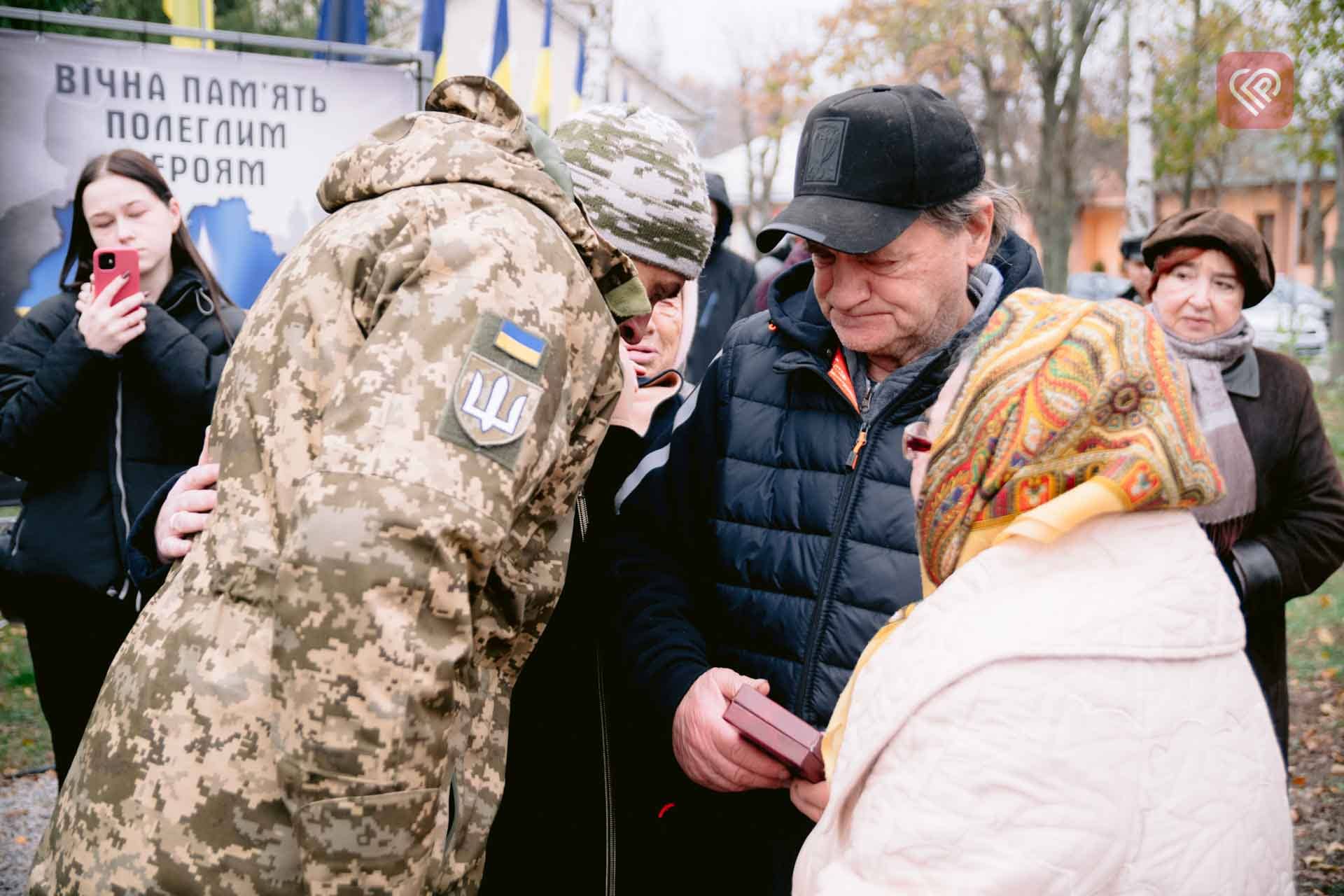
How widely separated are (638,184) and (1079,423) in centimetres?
113

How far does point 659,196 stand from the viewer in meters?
2.19

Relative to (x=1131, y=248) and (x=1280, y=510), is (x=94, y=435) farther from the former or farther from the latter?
(x=1131, y=248)

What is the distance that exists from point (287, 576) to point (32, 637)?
89.9 inches

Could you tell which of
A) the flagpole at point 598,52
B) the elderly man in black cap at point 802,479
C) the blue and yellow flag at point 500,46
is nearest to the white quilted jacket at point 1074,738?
the elderly man in black cap at point 802,479

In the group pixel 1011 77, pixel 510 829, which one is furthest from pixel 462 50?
pixel 510 829

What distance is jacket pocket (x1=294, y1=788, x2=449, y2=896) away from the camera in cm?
135

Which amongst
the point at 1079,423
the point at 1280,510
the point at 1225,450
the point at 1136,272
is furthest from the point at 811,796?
the point at 1136,272

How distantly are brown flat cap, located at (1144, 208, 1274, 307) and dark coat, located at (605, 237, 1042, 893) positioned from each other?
1630 mm

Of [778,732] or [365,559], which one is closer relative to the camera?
[365,559]

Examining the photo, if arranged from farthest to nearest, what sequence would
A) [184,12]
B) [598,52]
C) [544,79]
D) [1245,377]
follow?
1. [598,52]
2. [544,79]
3. [184,12]
4. [1245,377]

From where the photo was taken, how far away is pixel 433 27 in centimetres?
572

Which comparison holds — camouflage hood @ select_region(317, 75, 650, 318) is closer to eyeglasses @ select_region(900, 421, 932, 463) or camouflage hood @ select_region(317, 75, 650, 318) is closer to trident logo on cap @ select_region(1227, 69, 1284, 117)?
eyeglasses @ select_region(900, 421, 932, 463)

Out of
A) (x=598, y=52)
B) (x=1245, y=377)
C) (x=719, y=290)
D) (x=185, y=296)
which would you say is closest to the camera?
(x=185, y=296)

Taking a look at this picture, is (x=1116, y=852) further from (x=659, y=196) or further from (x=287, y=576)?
(x=659, y=196)
